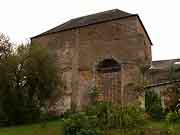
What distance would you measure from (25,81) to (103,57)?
7.00m

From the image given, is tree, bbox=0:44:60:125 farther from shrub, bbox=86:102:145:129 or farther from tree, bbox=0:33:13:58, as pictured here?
shrub, bbox=86:102:145:129

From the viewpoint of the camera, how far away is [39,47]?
24578 mm

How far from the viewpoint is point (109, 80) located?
2597 centimetres

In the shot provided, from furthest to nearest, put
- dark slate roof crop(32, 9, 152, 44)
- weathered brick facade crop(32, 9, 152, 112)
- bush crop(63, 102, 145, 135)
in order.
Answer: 1. dark slate roof crop(32, 9, 152, 44)
2. weathered brick facade crop(32, 9, 152, 112)
3. bush crop(63, 102, 145, 135)

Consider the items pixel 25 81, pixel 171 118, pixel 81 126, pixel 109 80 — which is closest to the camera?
pixel 81 126

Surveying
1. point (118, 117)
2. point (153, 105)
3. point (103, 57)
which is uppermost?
point (103, 57)

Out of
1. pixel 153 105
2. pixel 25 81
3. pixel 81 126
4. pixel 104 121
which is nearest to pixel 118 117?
pixel 104 121

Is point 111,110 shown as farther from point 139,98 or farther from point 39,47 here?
point 39,47

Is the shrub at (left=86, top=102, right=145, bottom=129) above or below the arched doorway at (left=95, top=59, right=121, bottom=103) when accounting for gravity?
below

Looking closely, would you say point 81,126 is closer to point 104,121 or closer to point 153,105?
point 104,121

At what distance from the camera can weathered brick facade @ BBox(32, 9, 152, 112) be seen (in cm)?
2509

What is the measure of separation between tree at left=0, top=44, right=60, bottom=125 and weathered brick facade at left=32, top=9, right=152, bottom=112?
2803mm

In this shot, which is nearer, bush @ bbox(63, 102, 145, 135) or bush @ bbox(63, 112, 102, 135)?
bush @ bbox(63, 112, 102, 135)

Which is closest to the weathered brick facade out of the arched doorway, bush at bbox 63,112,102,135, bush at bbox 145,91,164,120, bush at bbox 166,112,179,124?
the arched doorway
